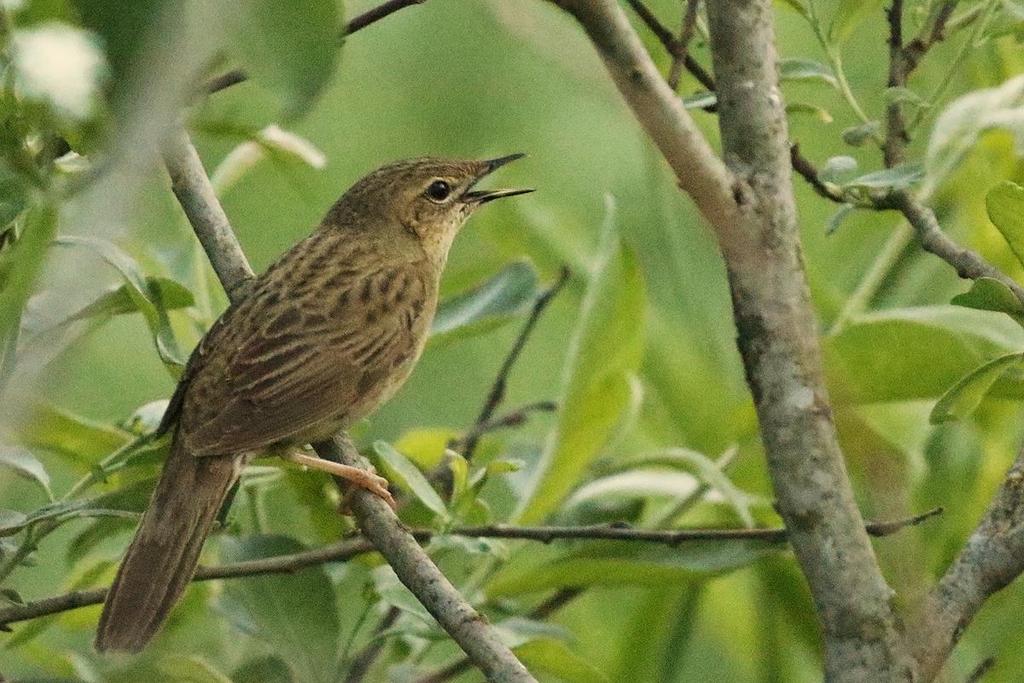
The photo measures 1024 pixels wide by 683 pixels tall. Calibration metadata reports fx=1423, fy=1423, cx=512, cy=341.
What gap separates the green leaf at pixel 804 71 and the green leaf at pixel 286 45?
5.50ft

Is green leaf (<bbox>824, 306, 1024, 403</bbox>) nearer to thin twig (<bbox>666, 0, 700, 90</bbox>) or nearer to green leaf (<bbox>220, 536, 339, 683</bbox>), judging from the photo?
thin twig (<bbox>666, 0, 700, 90</bbox>)

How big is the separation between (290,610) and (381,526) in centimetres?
38

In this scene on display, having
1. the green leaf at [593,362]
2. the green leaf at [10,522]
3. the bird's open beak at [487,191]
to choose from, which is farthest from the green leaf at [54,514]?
the bird's open beak at [487,191]

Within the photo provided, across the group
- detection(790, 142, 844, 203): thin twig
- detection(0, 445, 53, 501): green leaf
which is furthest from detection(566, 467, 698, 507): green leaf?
detection(0, 445, 53, 501): green leaf

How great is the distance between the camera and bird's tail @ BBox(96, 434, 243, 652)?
2143 millimetres

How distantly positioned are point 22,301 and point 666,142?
479 millimetres

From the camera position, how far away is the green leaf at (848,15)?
2057 millimetres

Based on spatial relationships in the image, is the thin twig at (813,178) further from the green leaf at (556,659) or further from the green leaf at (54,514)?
the green leaf at (54,514)

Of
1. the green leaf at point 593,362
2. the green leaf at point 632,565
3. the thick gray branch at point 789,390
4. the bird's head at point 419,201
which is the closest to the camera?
the thick gray branch at point 789,390

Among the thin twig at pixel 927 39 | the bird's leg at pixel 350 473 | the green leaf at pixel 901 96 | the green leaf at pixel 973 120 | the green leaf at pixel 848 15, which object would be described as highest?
the green leaf at pixel 973 120

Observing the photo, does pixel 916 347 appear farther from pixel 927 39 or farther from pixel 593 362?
pixel 593 362

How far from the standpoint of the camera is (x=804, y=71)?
2.13m

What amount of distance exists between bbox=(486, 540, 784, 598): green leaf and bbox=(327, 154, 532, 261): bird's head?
4.83 ft

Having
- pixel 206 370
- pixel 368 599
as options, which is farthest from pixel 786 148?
pixel 206 370
